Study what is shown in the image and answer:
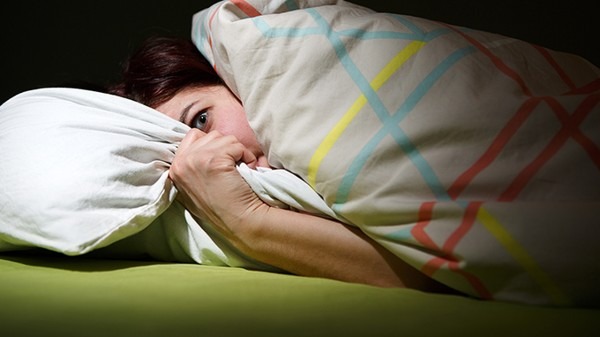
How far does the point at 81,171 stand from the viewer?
0.99 m

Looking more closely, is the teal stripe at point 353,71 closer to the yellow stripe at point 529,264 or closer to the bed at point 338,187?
the bed at point 338,187

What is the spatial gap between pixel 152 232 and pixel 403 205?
453 millimetres

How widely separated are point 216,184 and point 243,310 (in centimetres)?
30

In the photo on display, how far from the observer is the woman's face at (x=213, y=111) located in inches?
45.4

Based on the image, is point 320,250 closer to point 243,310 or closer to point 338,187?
point 338,187

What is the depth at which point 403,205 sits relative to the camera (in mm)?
845

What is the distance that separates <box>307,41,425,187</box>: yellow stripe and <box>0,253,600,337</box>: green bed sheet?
0.15 m

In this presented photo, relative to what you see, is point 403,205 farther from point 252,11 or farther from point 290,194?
point 252,11

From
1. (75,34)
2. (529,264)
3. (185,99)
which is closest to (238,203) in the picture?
(185,99)

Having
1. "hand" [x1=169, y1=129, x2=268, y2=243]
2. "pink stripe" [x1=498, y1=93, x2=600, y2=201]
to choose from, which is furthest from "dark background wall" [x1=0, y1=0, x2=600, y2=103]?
"pink stripe" [x1=498, y1=93, x2=600, y2=201]

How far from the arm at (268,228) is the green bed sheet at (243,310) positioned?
0.03m

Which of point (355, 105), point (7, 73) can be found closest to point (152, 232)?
point (355, 105)

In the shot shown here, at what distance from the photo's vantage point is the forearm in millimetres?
924

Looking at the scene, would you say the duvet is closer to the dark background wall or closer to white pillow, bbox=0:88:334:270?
white pillow, bbox=0:88:334:270
